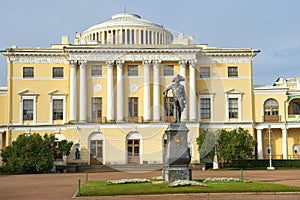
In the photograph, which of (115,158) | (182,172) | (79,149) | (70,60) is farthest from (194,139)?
(182,172)

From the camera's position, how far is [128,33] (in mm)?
63844

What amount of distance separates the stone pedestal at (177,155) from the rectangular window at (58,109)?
36.3m

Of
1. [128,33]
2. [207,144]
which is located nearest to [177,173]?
[207,144]

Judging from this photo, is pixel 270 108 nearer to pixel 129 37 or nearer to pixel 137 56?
pixel 137 56

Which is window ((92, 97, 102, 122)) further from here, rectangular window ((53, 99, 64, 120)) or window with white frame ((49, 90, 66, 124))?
rectangular window ((53, 99, 64, 120))

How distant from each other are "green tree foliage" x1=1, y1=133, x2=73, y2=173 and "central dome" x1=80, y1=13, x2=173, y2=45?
19.4 m

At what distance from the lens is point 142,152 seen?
5775cm

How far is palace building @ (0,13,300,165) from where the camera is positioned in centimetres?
5794

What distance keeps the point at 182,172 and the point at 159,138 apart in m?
32.3

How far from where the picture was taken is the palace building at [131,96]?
57938 millimetres

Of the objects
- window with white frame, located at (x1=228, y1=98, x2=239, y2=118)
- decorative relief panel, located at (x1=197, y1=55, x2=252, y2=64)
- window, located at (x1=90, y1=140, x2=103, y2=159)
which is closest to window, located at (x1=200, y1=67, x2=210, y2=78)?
decorative relief panel, located at (x1=197, y1=55, x2=252, y2=64)

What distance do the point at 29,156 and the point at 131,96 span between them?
16.6 metres

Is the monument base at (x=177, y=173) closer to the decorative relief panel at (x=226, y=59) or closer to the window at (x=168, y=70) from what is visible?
the window at (x=168, y=70)

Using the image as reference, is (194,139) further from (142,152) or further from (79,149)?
(79,149)
